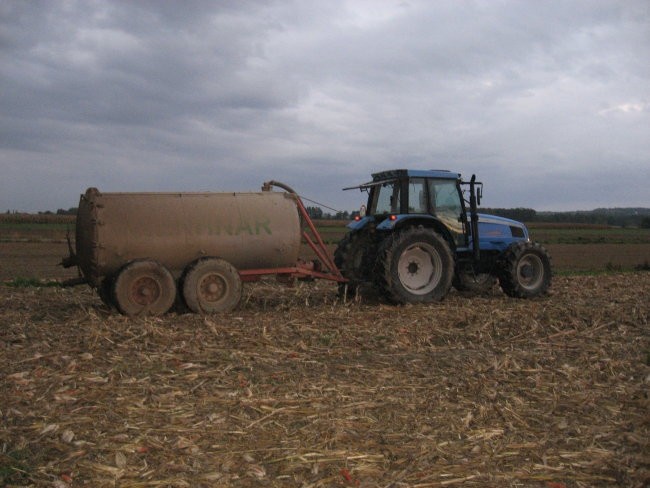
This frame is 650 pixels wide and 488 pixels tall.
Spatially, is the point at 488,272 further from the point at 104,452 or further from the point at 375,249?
the point at 104,452

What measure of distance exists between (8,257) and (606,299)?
20.6 m

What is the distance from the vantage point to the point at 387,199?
11.7 m

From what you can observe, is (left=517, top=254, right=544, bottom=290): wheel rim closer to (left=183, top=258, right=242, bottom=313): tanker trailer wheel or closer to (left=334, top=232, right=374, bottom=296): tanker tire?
(left=334, top=232, right=374, bottom=296): tanker tire

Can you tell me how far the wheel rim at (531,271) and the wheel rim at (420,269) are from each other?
1925mm

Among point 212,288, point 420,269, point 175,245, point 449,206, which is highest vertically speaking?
point 449,206

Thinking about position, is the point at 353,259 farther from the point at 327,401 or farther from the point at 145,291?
the point at 327,401

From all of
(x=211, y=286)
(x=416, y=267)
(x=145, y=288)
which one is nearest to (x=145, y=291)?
(x=145, y=288)

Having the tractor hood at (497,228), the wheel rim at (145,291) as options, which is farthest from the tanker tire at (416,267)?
the wheel rim at (145,291)

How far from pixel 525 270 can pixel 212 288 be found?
5.97 meters

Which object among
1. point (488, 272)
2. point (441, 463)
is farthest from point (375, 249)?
point (441, 463)

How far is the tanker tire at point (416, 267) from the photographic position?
35.1ft

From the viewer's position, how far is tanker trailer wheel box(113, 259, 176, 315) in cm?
924

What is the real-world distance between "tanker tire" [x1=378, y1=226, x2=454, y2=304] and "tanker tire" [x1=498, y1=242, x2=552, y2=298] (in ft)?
4.76

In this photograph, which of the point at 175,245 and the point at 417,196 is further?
the point at 417,196
